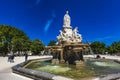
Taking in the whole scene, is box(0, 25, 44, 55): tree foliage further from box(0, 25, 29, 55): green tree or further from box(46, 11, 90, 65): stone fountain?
box(46, 11, 90, 65): stone fountain

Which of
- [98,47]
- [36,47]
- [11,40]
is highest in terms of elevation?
[11,40]

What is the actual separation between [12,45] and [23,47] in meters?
6.01

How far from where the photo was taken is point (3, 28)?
73.0 meters

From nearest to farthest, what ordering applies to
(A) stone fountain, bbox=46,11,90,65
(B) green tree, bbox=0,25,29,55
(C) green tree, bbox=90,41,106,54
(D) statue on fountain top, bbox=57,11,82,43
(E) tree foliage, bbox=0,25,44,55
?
(A) stone fountain, bbox=46,11,90,65, (D) statue on fountain top, bbox=57,11,82,43, (E) tree foliage, bbox=0,25,44,55, (B) green tree, bbox=0,25,29,55, (C) green tree, bbox=90,41,106,54

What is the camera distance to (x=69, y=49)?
85.7 ft

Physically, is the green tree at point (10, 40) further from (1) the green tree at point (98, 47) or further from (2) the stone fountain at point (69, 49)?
(2) the stone fountain at point (69, 49)

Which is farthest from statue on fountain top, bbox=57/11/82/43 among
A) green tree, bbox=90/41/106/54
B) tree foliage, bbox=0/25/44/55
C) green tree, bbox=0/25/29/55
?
green tree, bbox=90/41/106/54

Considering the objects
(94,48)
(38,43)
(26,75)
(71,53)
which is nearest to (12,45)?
(38,43)

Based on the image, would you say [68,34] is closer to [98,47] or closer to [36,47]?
[36,47]

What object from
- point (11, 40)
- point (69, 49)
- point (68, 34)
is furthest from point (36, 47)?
point (69, 49)

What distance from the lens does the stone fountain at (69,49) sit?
25.2m

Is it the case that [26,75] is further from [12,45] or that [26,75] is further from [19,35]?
[19,35]

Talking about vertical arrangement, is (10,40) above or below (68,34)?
above

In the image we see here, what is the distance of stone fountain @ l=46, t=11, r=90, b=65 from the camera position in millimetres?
25175
